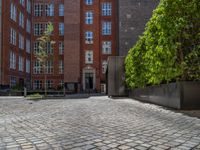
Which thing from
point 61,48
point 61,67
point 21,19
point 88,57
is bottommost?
point 61,67

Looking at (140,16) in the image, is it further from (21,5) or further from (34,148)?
(34,148)

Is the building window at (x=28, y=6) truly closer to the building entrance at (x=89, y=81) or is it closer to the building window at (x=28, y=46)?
the building window at (x=28, y=46)

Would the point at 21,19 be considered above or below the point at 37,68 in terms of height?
above

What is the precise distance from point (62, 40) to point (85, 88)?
38.7 feet

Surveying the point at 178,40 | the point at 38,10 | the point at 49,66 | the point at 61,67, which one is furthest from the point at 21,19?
the point at 178,40

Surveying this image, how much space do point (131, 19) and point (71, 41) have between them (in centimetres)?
1306

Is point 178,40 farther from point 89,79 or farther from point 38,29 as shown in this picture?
point 38,29

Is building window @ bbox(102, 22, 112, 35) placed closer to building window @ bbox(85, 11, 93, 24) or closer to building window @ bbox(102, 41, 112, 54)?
building window @ bbox(102, 41, 112, 54)

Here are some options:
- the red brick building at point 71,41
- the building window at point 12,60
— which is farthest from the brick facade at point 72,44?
the building window at point 12,60

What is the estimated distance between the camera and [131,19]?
5644cm

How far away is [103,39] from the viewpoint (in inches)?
2333

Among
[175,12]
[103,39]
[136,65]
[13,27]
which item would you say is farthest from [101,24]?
[175,12]

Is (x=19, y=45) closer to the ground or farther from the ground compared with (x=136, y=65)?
farther from the ground

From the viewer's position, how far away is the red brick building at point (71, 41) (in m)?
57.6
